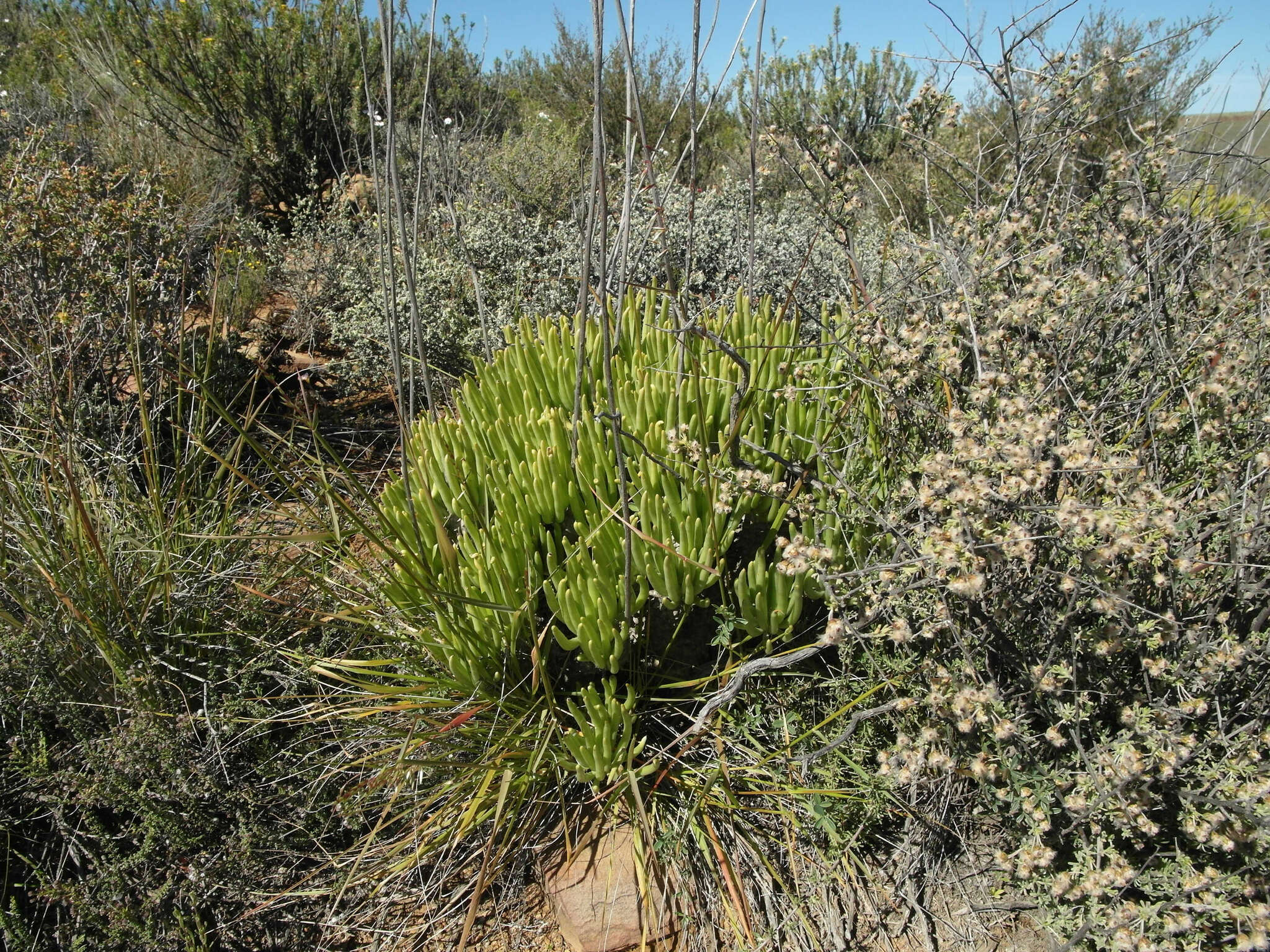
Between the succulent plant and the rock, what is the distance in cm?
17

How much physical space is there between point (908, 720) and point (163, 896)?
1849 millimetres

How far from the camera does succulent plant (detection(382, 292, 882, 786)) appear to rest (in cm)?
202

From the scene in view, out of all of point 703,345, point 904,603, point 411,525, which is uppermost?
point 703,345

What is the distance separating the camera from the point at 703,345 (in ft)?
8.07

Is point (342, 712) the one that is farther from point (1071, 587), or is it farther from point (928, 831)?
point (1071, 587)

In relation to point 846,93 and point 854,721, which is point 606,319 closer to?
point 854,721

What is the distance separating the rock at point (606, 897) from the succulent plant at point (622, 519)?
6.8 inches

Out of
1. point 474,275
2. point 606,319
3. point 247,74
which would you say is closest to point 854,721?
point 606,319

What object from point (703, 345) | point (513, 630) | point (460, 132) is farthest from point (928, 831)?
point (460, 132)

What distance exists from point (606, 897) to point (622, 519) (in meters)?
0.94

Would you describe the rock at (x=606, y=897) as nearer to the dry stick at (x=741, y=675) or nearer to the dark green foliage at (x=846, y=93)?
the dry stick at (x=741, y=675)

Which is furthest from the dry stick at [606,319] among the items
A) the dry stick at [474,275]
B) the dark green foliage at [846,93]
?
the dark green foliage at [846,93]

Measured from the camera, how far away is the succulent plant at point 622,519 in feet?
6.62

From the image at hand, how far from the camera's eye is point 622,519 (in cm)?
193
